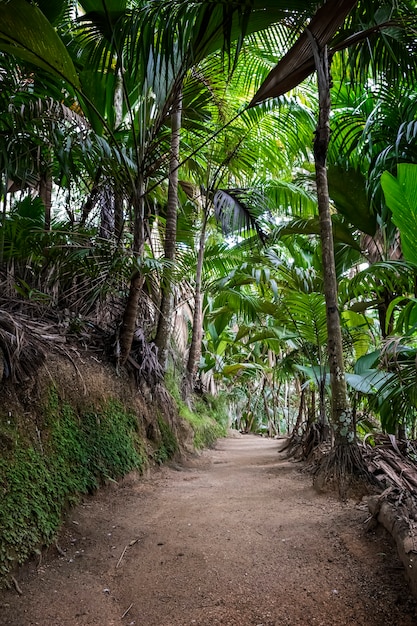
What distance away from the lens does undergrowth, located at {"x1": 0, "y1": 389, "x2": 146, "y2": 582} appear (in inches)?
80.9

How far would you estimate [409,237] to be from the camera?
2307 mm

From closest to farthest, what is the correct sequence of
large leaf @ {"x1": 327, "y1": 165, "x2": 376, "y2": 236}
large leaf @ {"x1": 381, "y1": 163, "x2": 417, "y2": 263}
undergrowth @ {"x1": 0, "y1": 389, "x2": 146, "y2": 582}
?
undergrowth @ {"x1": 0, "y1": 389, "x2": 146, "y2": 582}, large leaf @ {"x1": 381, "y1": 163, "x2": 417, "y2": 263}, large leaf @ {"x1": 327, "y1": 165, "x2": 376, "y2": 236}

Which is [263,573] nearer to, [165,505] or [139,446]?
[165,505]

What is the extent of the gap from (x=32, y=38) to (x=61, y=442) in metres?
2.73

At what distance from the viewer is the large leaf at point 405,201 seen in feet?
7.38

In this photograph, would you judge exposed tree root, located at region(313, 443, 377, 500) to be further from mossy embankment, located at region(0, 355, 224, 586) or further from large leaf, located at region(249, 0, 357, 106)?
large leaf, located at region(249, 0, 357, 106)

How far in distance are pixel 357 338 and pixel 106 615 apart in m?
4.50

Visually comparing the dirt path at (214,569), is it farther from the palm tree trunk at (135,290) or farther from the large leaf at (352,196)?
the large leaf at (352,196)

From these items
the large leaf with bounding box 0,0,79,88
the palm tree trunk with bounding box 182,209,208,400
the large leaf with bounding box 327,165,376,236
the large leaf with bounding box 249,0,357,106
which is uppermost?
the large leaf with bounding box 249,0,357,106

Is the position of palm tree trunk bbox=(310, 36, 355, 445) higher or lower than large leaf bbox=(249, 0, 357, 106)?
lower

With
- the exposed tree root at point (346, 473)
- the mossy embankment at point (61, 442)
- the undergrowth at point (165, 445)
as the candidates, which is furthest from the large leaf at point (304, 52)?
the undergrowth at point (165, 445)

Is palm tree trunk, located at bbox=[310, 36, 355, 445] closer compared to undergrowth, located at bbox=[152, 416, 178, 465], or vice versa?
palm tree trunk, located at bbox=[310, 36, 355, 445]

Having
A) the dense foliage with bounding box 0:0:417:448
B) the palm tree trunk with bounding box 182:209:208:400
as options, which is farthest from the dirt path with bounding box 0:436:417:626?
the palm tree trunk with bounding box 182:209:208:400

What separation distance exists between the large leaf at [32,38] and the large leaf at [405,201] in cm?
232
